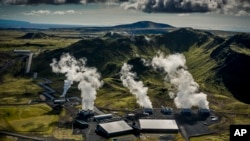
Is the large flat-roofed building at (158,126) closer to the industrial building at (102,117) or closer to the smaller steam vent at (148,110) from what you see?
the industrial building at (102,117)

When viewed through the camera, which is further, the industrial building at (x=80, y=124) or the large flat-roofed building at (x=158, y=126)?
the industrial building at (x=80, y=124)

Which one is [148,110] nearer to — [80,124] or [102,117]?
[102,117]

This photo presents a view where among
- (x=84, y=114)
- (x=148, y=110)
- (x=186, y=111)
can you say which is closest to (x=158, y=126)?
(x=148, y=110)

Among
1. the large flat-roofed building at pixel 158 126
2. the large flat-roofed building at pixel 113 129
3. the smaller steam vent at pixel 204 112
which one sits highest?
the large flat-roofed building at pixel 113 129

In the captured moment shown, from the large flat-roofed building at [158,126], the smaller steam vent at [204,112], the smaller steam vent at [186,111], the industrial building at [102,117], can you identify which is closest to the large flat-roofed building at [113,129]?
the large flat-roofed building at [158,126]

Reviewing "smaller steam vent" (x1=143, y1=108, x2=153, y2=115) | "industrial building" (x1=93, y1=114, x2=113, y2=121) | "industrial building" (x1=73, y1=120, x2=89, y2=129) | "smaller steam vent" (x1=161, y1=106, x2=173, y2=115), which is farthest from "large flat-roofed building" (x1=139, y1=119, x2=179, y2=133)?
"industrial building" (x1=73, y1=120, x2=89, y2=129)

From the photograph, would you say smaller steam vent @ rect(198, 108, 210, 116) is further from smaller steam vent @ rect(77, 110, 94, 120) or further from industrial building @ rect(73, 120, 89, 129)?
industrial building @ rect(73, 120, 89, 129)

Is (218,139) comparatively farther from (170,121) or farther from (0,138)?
(0,138)
